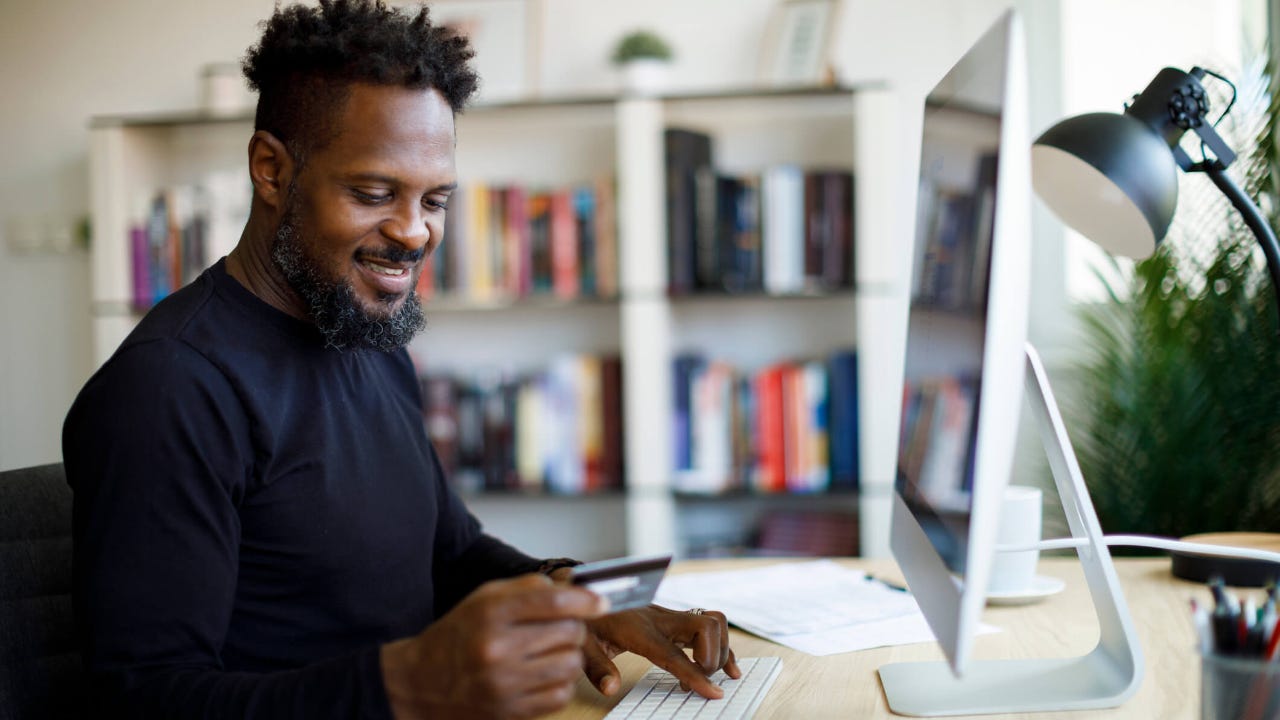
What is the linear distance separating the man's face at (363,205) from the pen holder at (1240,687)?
847mm

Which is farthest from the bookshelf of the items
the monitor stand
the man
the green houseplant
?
the monitor stand

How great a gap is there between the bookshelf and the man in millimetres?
1478

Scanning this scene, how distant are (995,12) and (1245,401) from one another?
1.20 metres

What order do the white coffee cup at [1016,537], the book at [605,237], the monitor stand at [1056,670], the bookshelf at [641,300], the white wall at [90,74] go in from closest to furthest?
1. the monitor stand at [1056,670]
2. the white coffee cup at [1016,537]
3. the bookshelf at [641,300]
4. the book at [605,237]
5. the white wall at [90,74]

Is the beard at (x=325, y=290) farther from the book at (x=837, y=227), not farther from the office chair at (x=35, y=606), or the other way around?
the book at (x=837, y=227)

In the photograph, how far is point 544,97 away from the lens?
2.96m

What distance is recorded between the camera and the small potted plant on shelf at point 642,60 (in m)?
2.90

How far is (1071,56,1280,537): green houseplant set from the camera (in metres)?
2.29

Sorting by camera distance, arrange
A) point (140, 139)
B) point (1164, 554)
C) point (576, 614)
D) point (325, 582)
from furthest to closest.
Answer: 1. point (140, 139)
2. point (1164, 554)
3. point (325, 582)
4. point (576, 614)

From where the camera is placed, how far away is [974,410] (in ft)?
2.61

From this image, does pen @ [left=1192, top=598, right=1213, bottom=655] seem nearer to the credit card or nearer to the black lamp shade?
the credit card

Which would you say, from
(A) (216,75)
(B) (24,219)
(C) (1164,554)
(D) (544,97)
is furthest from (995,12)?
(B) (24,219)

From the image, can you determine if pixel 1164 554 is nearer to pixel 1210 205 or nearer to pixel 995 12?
pixel 1210 205

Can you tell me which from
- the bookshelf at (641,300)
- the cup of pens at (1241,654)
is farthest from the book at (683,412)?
the cup of pens at (1241,654)
